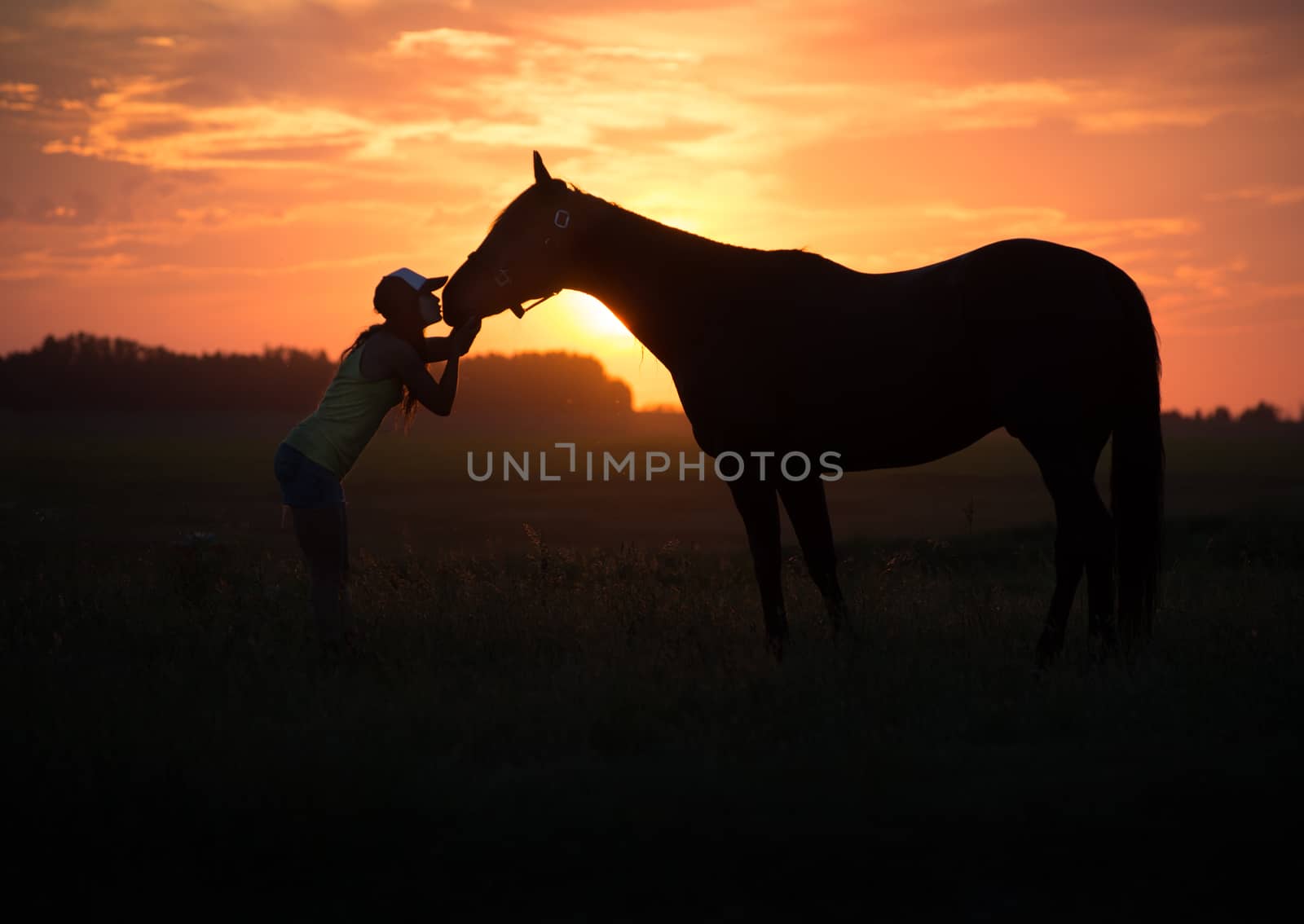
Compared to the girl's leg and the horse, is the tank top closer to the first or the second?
the girl's leg

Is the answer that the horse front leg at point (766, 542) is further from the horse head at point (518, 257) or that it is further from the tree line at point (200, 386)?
the tree line at point (200, 386)

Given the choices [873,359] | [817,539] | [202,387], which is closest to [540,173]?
[873,359]

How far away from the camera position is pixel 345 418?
6.81m

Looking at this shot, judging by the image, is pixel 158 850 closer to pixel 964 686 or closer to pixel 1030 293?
pixel 964 686

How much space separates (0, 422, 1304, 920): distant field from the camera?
3.68m

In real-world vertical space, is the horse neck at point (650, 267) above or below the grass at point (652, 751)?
above

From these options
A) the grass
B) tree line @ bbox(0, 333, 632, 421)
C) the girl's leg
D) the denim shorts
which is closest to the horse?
the grass

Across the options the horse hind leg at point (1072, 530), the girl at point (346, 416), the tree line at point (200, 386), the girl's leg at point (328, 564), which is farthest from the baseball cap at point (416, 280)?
the tree line at point (200, 386)

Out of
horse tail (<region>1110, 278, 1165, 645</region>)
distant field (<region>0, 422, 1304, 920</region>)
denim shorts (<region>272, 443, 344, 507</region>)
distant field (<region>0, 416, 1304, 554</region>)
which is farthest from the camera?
distant field (<region>0, 416, 1304, 554</region>)

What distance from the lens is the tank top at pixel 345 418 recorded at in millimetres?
6691

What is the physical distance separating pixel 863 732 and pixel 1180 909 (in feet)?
5.89

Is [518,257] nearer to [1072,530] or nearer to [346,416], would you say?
[346,416]

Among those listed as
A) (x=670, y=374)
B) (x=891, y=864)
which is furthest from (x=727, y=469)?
(x=891, y=864)

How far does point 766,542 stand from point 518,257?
8.07 feet
